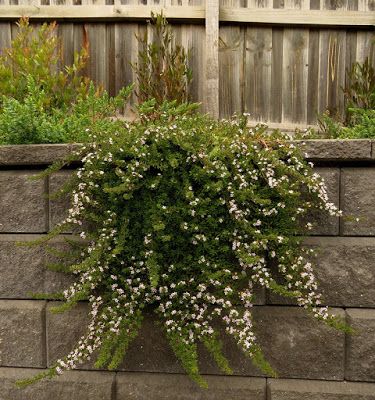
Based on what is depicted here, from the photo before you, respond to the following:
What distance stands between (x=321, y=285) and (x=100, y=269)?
1.11 meters

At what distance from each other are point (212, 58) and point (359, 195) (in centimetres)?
271

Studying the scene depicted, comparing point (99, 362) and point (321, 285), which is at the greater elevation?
point (321, 285)

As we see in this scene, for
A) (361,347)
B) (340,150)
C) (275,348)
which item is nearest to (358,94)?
(340,150)

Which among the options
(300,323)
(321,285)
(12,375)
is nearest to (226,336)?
(300,323)

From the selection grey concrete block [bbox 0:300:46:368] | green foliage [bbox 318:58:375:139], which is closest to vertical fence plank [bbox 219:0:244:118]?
green foliage [bbox 318:58:375:139]

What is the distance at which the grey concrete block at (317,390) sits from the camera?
2.68 metres

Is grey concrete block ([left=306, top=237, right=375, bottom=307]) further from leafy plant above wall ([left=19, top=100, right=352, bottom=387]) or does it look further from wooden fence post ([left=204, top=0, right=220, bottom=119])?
wooden fence post ([left=204, top=0, right=220, bottom=119])

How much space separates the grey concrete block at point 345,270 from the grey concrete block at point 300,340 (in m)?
0.16

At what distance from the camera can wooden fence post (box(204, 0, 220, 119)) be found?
16.2 ft

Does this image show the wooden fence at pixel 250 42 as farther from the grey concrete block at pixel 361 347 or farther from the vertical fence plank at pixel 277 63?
the grey concrete block at pixel 361 347

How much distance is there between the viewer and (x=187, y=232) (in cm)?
253

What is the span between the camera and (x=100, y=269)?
249 cm

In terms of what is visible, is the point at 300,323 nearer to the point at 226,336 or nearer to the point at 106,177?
the point at 226,336

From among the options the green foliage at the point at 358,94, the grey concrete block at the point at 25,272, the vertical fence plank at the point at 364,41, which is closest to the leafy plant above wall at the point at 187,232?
the grey concrete block at the point at 25,272
